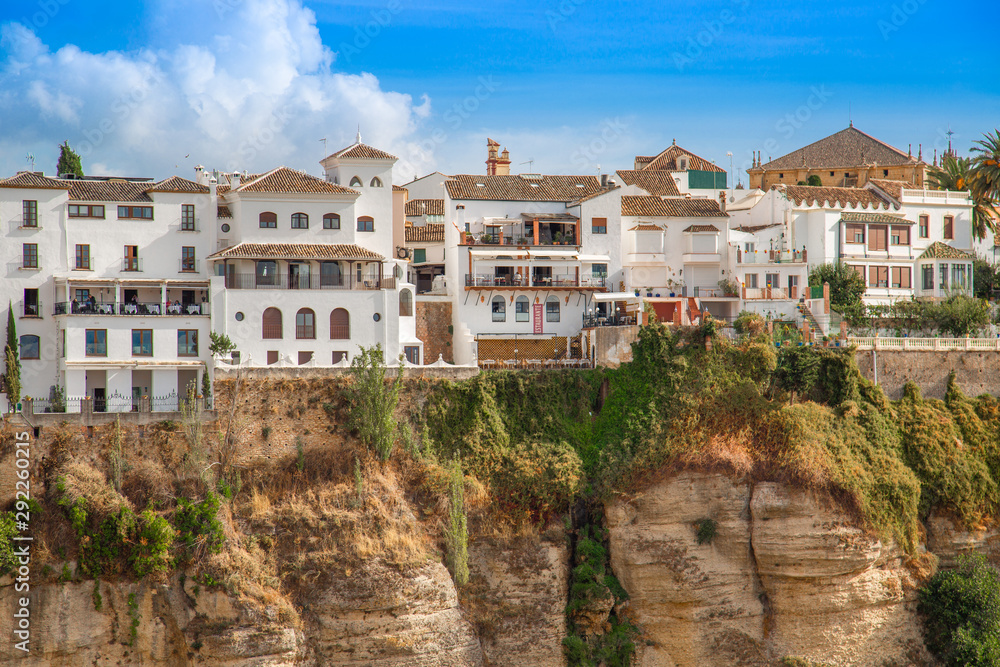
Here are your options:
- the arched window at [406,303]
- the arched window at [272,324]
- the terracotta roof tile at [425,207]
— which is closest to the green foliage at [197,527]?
the arched window at [272,324]

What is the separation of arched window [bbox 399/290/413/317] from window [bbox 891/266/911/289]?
26.2 m

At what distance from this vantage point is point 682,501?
4647 centimetres

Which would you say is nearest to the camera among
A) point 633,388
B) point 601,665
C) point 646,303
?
point 601,665

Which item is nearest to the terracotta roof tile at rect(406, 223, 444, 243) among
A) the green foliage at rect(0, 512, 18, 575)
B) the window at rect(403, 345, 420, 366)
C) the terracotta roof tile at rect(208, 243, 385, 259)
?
the terracotta roof tile at rect(208, 243, 385, 259)

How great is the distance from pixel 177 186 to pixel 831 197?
34064 mm

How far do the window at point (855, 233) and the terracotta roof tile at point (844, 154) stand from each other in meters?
22.3

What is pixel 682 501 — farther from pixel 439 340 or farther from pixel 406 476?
pixel 439 340

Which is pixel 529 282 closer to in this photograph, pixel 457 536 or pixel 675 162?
pixel 457 536

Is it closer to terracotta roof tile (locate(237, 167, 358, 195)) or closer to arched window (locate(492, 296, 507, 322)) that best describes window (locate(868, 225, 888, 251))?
arched window (locate(492, 296, 507, 322))

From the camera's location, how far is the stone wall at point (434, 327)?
55406 mm

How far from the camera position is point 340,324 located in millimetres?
51500

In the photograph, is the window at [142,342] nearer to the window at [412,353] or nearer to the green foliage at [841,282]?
the window at [412,353]

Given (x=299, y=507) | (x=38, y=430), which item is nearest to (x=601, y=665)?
(x=299, y=507)

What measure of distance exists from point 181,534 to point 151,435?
4390mm
